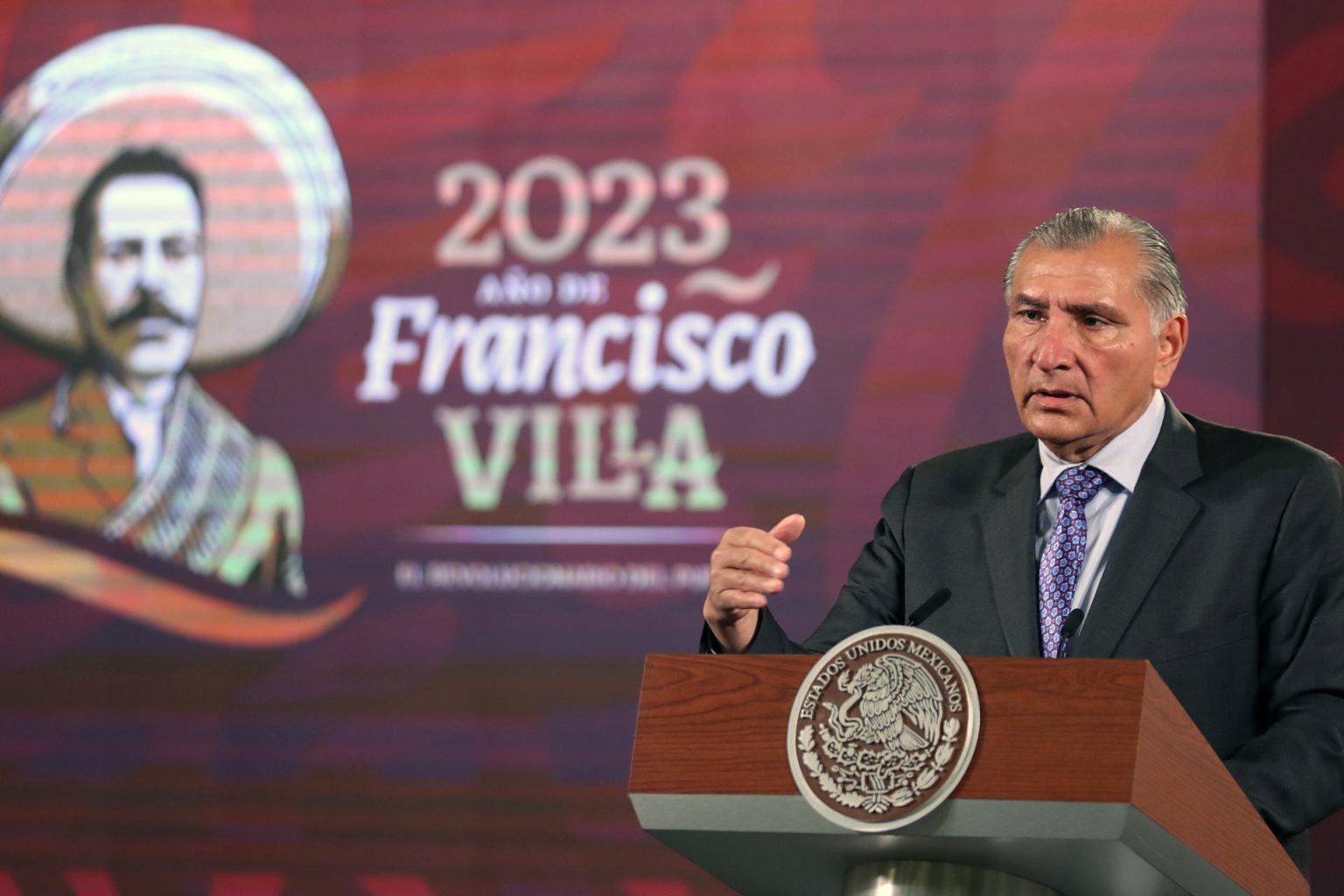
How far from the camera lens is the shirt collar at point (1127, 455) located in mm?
2006

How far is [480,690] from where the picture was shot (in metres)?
4.06

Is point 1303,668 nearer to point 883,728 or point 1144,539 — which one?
point 1144,539

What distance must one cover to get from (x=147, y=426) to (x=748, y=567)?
2896mm

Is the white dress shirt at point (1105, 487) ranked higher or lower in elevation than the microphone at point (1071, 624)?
higher

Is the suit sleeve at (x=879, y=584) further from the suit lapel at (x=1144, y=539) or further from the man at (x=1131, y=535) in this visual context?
the suit lapel at (x=1144, y=539)

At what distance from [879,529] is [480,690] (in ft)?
6.70

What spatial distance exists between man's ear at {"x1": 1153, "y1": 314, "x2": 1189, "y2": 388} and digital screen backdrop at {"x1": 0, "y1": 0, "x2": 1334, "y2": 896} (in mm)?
1862

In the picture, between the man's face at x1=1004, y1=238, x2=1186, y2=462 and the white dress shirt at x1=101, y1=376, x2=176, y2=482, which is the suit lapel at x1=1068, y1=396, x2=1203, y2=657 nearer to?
the man's face at x1=1004, y1=238, x2=1186, y2=462

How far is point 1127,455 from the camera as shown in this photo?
6.61 ft

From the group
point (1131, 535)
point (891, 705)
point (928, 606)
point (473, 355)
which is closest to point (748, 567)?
point (928, 606)

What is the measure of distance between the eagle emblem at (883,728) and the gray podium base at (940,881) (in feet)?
0.36

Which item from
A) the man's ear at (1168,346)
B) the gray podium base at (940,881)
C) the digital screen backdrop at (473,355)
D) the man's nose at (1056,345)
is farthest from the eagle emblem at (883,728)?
the digital screen backdrop at (473,355)

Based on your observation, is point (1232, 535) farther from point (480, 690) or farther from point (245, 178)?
point (245, 178)

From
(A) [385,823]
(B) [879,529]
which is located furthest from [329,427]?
(B) [879,529]
